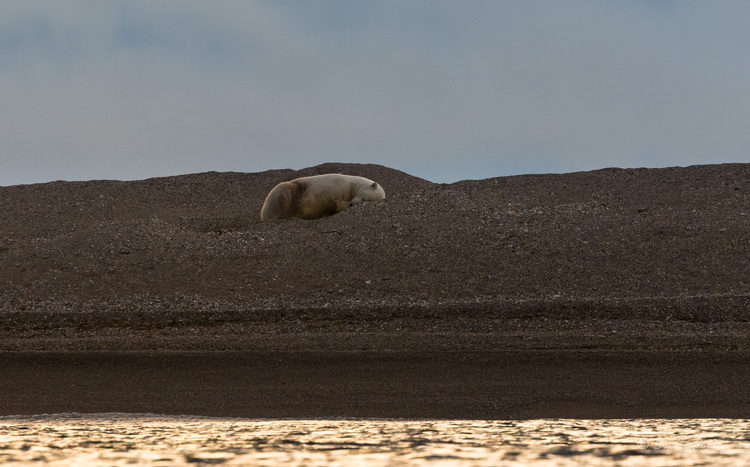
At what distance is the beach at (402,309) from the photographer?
8938mm

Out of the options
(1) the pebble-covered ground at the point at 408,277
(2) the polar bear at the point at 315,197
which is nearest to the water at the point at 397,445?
(1) the pebble-covered ground at the point at 408,277

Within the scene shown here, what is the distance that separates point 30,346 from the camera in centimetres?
1239

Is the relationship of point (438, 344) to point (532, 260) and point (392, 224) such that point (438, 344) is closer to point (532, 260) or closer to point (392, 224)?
point (532, 260)

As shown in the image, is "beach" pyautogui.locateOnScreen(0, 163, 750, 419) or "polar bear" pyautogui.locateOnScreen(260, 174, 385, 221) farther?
"polar bear" pyautogui.locateOnScreen(260, 174, 385, 221)

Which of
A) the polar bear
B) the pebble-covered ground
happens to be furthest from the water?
the polar bear

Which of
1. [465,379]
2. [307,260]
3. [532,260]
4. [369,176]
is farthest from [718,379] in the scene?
[369,176]

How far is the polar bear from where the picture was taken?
1009 inches

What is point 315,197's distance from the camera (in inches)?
1011

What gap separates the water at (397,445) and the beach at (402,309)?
22.6 feet

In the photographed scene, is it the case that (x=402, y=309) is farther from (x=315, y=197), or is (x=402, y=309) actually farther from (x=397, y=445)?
(x=397, y=445)

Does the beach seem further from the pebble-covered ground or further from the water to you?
the water

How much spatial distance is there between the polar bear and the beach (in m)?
1.04

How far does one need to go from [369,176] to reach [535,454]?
126 ft

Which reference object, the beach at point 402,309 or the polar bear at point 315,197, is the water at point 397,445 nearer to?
the beach at point 402,309
